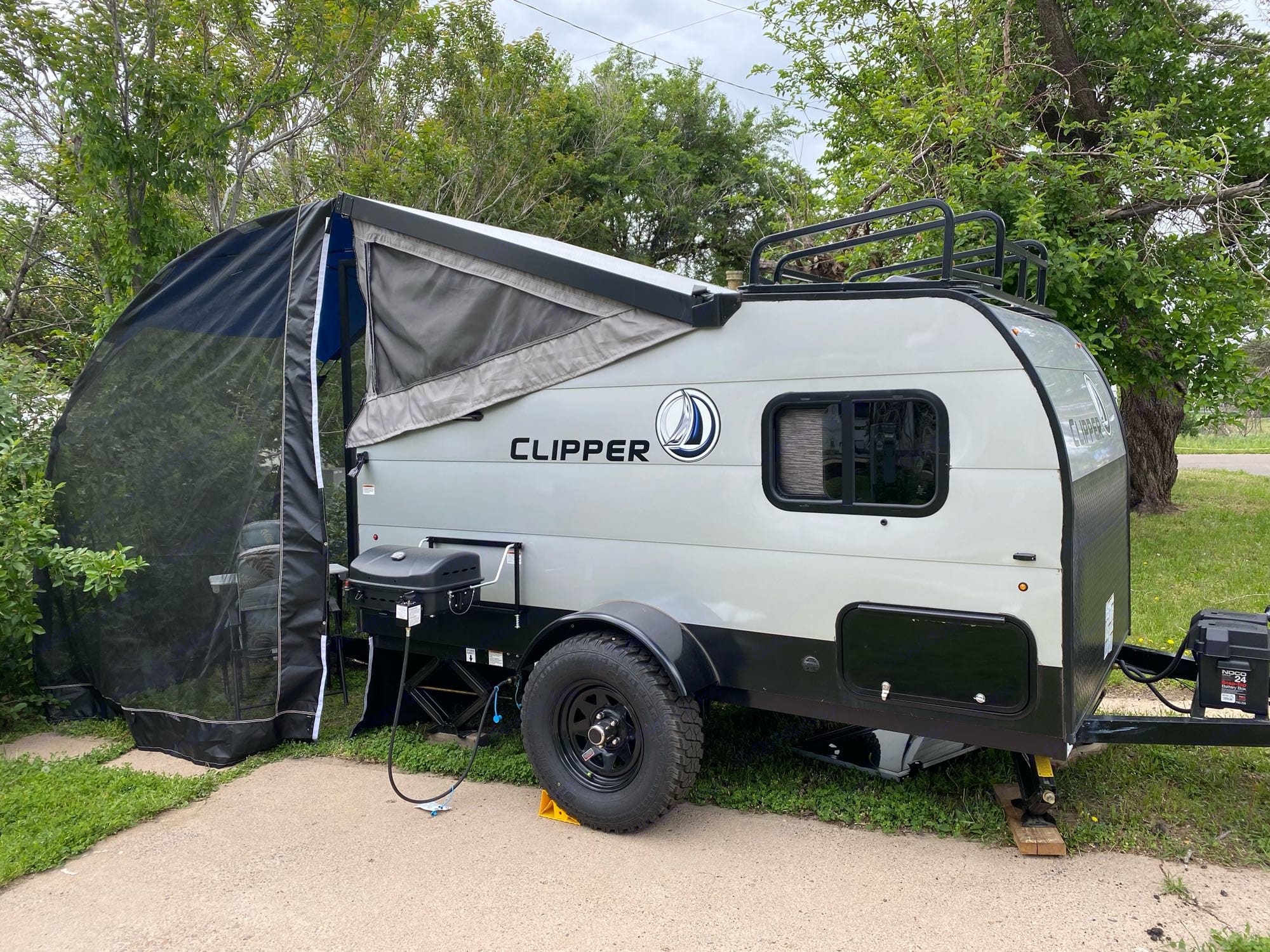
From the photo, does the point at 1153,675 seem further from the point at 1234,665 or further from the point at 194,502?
the point at 194,502

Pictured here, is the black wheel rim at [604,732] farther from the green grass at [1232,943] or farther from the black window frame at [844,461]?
the green grass at [1232,943]

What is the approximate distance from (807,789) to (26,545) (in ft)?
15.1

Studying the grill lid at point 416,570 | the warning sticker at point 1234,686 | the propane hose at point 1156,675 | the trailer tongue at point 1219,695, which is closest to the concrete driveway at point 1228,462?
the propane hose at point 1156,675

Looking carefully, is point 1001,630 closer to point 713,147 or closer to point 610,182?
point 610,182

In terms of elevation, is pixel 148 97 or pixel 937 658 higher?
pixel 148 97

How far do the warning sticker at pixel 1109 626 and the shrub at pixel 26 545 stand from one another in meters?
5.00

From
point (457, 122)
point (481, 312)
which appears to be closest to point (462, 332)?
point (481, 312)

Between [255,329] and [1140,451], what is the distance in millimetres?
10907

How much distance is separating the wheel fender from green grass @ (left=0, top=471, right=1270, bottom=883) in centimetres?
82

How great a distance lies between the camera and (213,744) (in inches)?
188

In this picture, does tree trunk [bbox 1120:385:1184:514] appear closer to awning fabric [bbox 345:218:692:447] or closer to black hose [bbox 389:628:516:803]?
awning fabric [bbox 345:218:692:447]

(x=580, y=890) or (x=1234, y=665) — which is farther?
(x=1234, y=665)

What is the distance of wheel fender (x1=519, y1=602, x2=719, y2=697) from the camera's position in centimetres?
373

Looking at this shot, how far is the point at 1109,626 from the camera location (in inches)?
156
